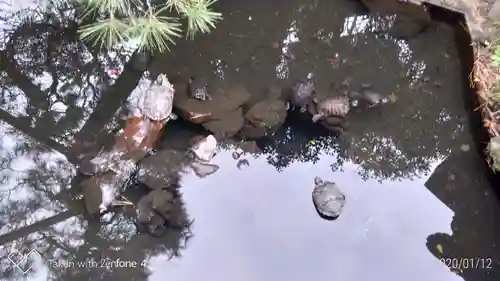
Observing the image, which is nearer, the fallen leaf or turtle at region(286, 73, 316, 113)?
the fallen leaf

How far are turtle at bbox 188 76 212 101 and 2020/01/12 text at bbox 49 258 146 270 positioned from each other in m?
0.86

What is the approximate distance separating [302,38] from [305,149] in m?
0.66

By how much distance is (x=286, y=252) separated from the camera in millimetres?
2633

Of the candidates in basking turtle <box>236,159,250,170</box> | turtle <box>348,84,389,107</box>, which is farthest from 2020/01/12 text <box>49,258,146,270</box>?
turtle <box>348,84,389,107</box>

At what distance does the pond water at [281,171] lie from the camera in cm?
261

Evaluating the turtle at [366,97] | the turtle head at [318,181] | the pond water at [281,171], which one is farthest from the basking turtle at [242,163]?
the turtle at [366,97]

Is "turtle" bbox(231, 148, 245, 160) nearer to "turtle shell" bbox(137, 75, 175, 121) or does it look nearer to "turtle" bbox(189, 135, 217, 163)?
"turtle" bbox(189, 135, 217, 163)

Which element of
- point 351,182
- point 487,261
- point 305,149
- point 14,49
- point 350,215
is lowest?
point 487,261

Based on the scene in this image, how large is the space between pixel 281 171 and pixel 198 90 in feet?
1.94

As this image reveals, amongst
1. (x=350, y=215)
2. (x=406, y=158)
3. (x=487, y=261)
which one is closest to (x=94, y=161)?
(x=350, y=215)

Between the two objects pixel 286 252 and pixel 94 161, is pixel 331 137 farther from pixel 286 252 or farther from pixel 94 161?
pixel 94 161

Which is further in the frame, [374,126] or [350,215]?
[374,126]

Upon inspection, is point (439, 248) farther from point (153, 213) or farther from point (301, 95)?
point (153, 213)

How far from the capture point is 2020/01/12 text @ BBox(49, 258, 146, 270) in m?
2.57
